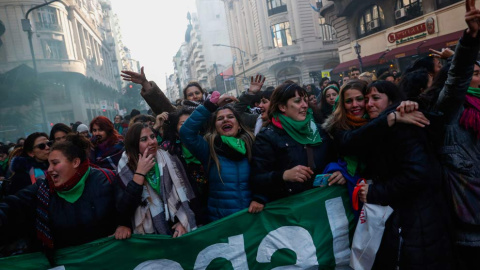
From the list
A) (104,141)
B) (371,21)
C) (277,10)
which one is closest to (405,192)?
(104,141)

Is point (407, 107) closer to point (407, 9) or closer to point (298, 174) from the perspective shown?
point (298, 174)

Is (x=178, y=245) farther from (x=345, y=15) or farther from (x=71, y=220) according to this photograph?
(x=345, y=15)

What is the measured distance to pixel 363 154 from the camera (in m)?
2.62

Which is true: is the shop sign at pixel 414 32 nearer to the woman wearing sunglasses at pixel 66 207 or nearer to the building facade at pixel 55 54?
the woman wearing sunglasses at pixel 66 207

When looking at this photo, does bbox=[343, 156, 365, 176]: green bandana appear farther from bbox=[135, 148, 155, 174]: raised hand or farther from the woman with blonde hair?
bbox=[135, 148, 155, 174]: raised hand

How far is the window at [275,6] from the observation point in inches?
1603

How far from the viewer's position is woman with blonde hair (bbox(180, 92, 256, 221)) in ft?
9.75

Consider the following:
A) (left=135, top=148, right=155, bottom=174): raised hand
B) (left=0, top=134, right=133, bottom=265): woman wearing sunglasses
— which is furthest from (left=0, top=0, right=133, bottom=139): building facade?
(left=135, top=148, right=155, bottom=174): raised hand

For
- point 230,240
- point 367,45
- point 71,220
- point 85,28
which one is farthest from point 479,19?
point 85,28

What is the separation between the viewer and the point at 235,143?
300cm

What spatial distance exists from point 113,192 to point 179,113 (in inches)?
47.1

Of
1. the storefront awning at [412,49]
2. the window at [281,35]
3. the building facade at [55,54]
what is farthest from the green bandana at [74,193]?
the window at [281,35]

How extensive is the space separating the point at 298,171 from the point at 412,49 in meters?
18.3

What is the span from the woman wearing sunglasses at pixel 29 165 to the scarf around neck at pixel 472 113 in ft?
13.9
